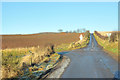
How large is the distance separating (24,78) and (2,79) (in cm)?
143

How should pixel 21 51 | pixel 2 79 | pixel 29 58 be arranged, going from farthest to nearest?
pixel 21 51 < pixel 29 58 < pixel 2 79

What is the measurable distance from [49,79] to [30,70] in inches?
108

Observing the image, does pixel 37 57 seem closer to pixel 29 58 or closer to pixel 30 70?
pixel 29 58

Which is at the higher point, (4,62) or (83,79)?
(4,62)

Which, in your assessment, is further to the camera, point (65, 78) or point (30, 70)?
point (30, 70)

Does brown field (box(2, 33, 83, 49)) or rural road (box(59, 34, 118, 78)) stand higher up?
brown field (box(2, 33, 83, 49))

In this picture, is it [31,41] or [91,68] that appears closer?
[91,68]

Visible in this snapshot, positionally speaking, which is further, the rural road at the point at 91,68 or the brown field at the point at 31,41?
the brown field at the point at 31,41

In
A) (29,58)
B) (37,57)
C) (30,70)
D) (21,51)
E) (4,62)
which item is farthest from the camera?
(21,51)

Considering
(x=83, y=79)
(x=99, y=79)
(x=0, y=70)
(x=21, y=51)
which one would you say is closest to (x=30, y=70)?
(x=0, y=70)

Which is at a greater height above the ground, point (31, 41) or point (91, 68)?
point (31, 41)

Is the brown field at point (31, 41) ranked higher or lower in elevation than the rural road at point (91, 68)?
higher

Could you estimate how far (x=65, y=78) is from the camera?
358 inches

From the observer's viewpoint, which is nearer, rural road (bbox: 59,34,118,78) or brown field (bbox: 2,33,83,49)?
rural road (bbox: 59,34,118,78)
